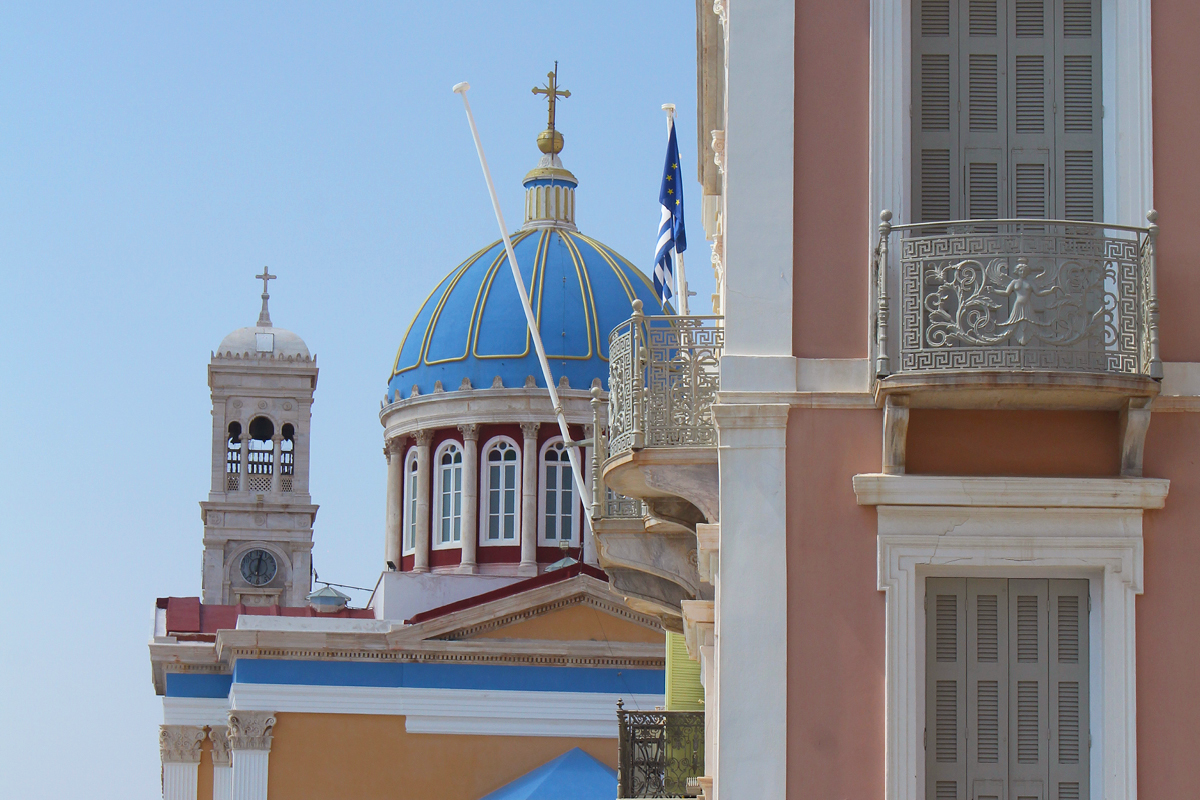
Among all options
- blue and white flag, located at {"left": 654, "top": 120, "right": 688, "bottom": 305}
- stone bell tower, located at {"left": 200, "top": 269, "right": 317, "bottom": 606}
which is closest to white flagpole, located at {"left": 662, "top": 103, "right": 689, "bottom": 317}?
blue and white flag, located at {"left": 654, "top": 120, "right": 688, "bottom": 305}

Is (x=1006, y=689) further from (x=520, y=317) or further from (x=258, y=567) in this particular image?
(x=258, y=567)

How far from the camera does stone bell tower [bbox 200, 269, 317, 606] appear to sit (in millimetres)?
62750

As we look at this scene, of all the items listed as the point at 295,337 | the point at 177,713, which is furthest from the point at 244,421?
the point at 177,713

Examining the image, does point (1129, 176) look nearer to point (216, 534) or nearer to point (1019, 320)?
point (1019, 320)

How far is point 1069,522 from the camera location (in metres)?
10.8

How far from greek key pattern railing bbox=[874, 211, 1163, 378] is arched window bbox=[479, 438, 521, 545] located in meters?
36.4

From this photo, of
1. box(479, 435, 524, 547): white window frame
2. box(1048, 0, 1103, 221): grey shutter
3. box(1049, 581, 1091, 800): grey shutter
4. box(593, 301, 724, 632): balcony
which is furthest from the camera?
box(479, 435, 524, 547): white window frame

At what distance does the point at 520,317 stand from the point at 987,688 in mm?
36894

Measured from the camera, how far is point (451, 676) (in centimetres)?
3888

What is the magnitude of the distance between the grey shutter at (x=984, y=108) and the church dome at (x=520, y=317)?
34645 mm

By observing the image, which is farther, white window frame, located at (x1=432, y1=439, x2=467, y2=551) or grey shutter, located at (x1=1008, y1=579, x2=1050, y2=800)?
white window frame, located at (x1=432, y1=439, x2=467, y2=551)

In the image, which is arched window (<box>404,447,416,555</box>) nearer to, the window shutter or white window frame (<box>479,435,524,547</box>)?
white window frame (<box>479,435,524,547</box>)

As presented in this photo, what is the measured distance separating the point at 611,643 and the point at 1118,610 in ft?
94.6

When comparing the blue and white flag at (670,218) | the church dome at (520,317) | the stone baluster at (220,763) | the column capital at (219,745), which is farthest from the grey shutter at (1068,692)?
the church dome at (520,317)
